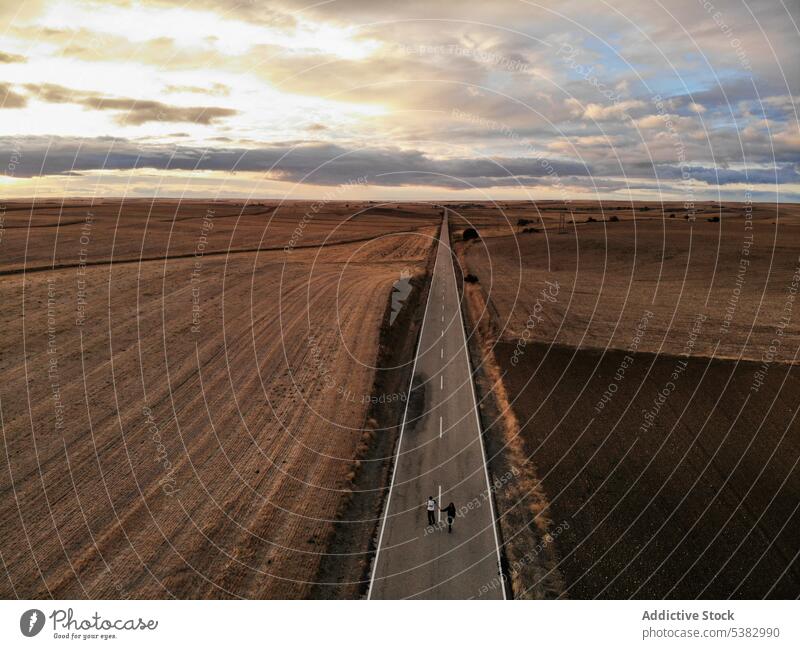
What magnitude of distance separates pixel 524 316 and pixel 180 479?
40.5 m

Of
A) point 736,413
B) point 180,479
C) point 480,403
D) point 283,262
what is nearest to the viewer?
point 180,479

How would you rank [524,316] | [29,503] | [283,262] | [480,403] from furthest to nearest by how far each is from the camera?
1. [283,262]
2. [524,316]
3. [480,403]
4. [29,503]

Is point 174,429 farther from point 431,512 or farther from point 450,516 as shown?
point 450,516

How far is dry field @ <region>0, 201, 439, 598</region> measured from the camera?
18.9 metres

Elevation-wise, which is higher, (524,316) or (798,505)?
(798,505)

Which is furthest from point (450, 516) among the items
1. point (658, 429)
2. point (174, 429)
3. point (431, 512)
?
point (174, 429)

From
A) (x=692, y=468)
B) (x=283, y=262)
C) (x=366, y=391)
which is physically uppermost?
(x=692, y=468)

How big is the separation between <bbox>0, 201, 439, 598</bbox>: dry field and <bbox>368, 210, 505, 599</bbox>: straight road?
264 centimetres

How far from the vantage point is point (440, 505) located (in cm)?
2214

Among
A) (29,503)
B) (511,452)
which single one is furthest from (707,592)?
(29,503)

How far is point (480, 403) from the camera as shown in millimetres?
34062

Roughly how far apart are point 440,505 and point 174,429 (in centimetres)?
1497

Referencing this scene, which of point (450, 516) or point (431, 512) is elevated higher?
point (431, 512)

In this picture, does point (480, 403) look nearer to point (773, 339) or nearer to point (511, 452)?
point (511, 452)
